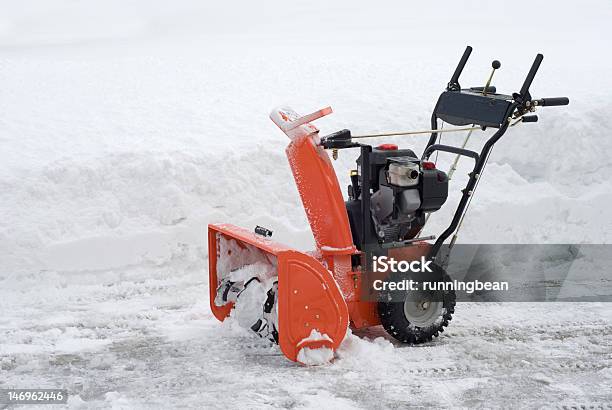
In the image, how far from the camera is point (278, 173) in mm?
8461

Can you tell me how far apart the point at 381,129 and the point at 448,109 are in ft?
13.1

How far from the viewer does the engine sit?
16.8 ft

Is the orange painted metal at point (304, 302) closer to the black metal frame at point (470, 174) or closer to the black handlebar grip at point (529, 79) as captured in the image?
the black metal frame at point (470, 174)

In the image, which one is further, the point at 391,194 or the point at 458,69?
the point at 458,69

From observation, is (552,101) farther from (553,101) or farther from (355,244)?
(355,244)

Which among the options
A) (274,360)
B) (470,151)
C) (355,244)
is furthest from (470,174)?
(274,360)

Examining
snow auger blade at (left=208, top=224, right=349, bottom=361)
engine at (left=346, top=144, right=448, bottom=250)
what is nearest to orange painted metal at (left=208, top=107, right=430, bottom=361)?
snow auger blade at (left=208, top=224, right=349, bottom=361)

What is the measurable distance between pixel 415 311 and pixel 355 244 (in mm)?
609

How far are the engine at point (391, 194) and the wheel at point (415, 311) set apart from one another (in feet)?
1.01

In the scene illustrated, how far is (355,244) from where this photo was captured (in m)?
5.35

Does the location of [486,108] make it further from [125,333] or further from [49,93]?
[49,93]

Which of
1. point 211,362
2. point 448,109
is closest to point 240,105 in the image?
point 448,109

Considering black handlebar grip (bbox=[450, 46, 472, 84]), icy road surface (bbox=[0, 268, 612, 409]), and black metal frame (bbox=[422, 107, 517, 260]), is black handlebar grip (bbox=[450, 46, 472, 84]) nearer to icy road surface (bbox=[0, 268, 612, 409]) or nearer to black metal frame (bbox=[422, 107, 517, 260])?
black metal frame (bbox=[422, 107, 517, 260])

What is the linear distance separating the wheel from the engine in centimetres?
31
